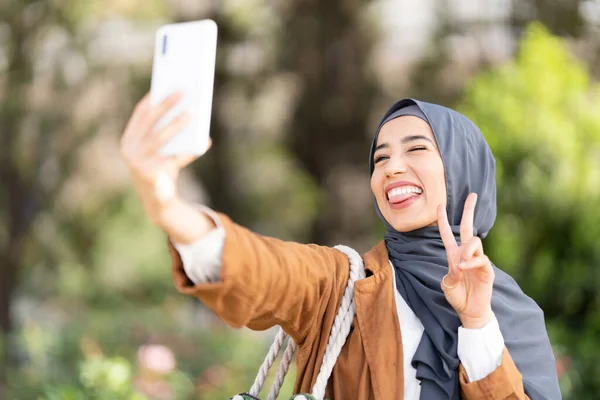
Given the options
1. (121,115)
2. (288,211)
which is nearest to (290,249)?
(121,115)

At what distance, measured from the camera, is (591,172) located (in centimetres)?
485

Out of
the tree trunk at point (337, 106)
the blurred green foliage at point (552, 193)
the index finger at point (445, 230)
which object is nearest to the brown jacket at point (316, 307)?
the index finger at point (445, 230)

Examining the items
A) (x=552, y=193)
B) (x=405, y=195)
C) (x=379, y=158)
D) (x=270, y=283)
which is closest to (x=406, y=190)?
(x=405, y=195)

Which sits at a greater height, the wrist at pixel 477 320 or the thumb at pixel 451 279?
the thumb at pixel 451 279

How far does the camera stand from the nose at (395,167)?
6.26 ft

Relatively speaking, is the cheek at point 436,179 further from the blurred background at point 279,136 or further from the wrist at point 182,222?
the blurred background at point 279,136

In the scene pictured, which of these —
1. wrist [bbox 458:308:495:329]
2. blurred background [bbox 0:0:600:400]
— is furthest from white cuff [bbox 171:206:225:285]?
blurred background [bbox 0:0:600:400]

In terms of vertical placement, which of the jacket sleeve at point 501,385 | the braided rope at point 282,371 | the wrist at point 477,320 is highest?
the wrist at point 477,320

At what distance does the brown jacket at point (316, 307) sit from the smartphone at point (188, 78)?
190mm

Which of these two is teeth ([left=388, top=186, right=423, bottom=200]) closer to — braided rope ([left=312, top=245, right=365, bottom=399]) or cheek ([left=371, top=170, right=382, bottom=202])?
cheek ([left=371, top=170, right=382, bottom=202])

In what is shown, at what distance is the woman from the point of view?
1494mm

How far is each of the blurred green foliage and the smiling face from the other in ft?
9.58

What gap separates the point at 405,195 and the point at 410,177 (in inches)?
1.9

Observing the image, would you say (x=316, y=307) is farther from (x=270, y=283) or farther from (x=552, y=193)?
(x=552, y=193)
